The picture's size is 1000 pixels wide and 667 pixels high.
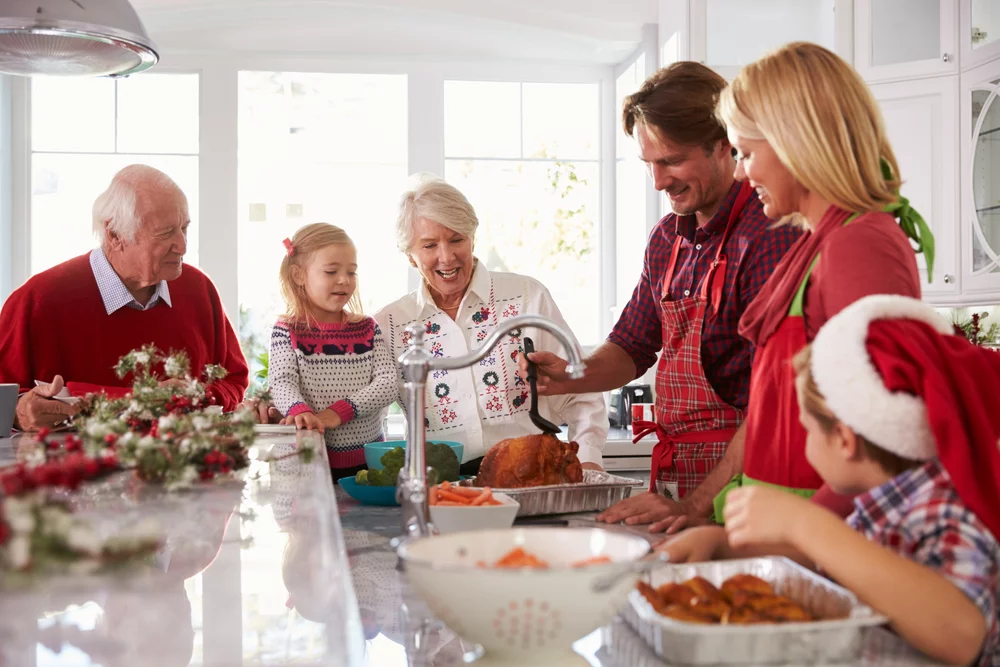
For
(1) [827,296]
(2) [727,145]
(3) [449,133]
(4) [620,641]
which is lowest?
(4) [620,641]

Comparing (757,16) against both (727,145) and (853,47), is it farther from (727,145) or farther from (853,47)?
(727,145)

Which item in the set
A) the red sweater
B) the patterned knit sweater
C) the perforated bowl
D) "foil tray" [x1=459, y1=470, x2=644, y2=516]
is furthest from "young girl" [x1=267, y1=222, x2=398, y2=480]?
the perforated bowl

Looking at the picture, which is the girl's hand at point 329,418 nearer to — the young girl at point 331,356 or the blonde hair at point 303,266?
the young girl at point 331,356

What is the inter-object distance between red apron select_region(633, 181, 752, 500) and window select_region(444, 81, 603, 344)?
289cm

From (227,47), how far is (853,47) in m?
2.85

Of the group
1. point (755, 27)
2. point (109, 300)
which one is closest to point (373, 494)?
point (109, 300)

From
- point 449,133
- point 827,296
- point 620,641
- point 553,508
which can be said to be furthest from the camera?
point 449,133

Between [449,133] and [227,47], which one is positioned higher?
[227,47]

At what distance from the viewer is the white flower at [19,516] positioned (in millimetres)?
712

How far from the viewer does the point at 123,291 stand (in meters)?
2.73

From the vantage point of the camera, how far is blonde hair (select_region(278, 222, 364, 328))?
8.51ft

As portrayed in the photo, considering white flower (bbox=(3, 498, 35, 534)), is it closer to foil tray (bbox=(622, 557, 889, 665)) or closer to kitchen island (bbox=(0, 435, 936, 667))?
kitchen island (bbox=(0, 435, 936, 667))

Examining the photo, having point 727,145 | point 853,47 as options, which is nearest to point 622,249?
point 853,47

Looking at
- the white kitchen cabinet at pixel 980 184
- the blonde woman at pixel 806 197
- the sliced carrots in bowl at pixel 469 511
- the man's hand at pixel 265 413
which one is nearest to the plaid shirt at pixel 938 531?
the blonde woman at pixel 806 197
